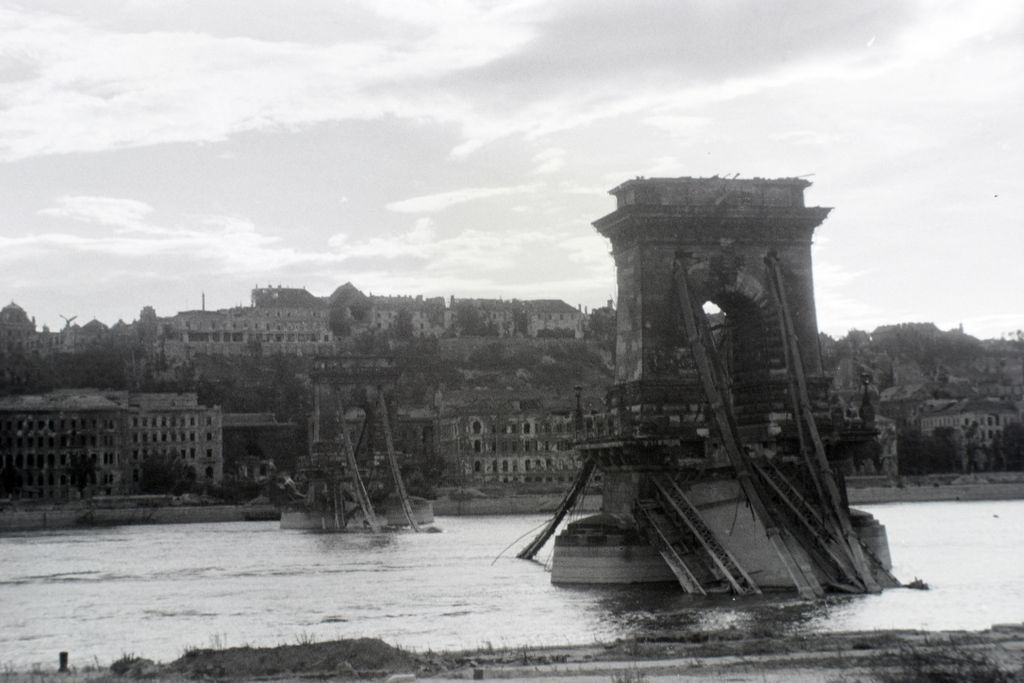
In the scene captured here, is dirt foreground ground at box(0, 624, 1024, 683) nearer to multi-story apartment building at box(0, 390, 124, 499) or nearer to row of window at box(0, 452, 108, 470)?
multi-story apartment building at box(0, 390, 124, 499)

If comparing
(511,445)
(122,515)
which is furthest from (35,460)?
(511,445)

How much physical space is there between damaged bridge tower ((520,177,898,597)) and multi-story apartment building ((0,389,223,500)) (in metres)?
A: 114

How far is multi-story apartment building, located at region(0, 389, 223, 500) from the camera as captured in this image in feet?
494

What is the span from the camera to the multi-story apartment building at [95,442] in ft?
494

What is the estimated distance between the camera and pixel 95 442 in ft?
505

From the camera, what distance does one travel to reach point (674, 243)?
4519 cm

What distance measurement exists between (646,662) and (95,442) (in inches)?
5436

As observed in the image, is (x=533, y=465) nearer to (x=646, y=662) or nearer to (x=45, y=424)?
(x=45, y=424)

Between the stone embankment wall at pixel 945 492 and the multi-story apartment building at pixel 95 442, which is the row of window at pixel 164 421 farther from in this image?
the stone embankment wall at pixel 945 492

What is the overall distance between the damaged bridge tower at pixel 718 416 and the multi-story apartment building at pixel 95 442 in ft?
375

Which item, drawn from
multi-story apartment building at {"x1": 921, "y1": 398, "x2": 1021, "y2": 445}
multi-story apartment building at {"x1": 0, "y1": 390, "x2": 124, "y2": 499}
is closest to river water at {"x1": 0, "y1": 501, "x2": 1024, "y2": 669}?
multi-story apartment building at {"x1": 0, "y1": 390, "x2": 124, "y2": 499}

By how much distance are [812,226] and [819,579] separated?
1205 cm

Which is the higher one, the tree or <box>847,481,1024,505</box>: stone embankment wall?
the tree

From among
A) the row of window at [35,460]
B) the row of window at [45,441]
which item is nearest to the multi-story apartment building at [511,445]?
the row of window at [45,441]
